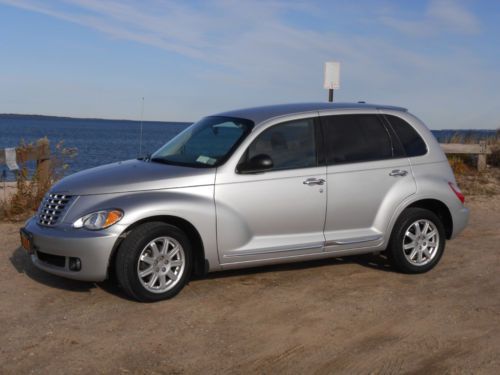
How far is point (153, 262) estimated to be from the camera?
6.37 metres

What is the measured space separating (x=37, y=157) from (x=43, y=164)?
0.15m

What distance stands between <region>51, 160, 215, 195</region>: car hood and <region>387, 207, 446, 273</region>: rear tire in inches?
89.1

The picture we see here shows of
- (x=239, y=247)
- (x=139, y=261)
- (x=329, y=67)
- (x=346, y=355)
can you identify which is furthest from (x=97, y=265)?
(x=329, y=67)

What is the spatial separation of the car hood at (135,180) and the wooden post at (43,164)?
175 inches

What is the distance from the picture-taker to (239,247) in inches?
265

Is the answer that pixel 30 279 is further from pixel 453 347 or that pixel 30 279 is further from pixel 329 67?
pixel 329 67

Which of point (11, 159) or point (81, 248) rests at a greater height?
point (11, 159)

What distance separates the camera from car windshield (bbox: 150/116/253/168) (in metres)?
6.89

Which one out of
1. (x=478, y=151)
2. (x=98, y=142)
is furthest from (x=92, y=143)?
(x=478, y=151)

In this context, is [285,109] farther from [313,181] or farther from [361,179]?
[361,179]

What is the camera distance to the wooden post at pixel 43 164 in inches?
437

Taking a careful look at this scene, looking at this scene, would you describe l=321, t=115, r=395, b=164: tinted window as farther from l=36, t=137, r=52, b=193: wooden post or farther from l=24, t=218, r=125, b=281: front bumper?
l=36, t=137, r=52, b=193: wooden post

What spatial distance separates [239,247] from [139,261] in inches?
39.9

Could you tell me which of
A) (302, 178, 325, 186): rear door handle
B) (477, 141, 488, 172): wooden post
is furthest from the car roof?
(477, 141, 488, 172): wooden post
